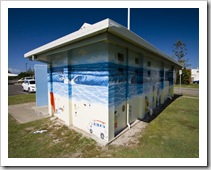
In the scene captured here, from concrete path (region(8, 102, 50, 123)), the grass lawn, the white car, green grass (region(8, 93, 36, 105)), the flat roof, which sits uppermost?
the flat roof

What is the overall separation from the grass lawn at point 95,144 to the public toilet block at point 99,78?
0.48 m

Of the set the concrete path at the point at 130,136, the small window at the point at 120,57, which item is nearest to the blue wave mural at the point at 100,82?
the small window at the point at 120,57

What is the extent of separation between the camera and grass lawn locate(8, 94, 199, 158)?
3.02m

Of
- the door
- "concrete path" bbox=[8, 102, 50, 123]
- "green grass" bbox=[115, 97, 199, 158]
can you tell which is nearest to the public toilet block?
"green grass" bbox=[115, 97, 199, 158]

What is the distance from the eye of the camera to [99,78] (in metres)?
3.60

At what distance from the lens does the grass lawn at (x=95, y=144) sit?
119 inches

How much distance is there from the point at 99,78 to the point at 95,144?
6.05ft

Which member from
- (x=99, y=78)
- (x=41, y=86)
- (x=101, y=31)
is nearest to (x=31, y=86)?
(x=41, y=86)

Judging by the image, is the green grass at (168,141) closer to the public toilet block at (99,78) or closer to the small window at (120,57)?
the public toilet block at (99,78)

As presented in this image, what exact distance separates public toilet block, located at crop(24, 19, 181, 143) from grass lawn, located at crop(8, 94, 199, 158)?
48 centimetres

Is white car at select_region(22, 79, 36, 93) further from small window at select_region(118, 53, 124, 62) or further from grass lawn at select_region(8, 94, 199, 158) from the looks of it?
small window at select_region(118, 53, 124, 62)

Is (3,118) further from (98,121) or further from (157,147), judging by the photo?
(157,147)

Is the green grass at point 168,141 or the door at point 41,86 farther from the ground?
the door at point 41,86

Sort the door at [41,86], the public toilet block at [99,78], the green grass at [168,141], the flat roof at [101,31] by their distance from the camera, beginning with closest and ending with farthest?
the flat roof at [101,31] < the green grass at [168,141] < the public toilet block at [99,78] < the door at [41,86]
